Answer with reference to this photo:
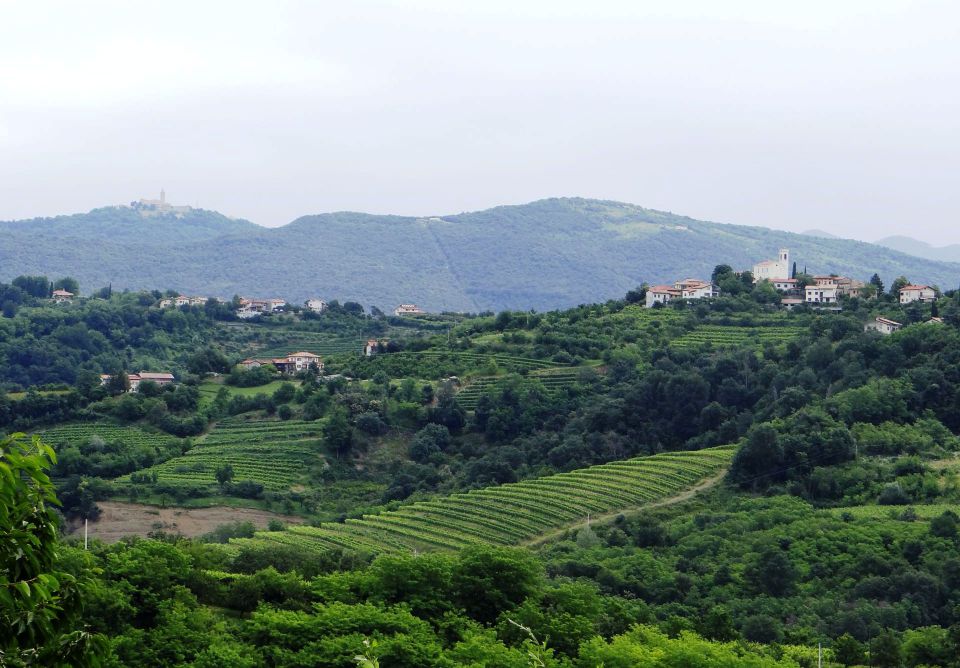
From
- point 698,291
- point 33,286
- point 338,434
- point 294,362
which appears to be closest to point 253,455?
point 338,434

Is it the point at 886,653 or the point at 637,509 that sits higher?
the point at 886,653

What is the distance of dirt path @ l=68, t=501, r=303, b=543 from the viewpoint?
48562 mm

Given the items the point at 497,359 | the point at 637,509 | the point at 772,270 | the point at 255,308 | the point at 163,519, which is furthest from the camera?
the point at 255,308

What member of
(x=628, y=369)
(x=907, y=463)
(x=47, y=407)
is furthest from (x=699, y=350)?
(x=47, y=407)

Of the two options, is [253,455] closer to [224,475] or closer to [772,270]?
[224,475]

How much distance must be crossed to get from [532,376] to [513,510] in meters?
21.1

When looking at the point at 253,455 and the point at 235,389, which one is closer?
the point at 253,455

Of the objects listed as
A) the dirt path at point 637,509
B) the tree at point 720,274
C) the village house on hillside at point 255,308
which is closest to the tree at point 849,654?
A: the dirt path at point 637,509

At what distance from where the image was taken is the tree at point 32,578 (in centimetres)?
730

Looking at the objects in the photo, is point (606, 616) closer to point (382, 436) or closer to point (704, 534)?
point (704, 534)

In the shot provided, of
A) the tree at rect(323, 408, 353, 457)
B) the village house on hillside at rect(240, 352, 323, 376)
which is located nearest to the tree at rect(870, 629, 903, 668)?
the tree at rect(323, 408, 353, 457)

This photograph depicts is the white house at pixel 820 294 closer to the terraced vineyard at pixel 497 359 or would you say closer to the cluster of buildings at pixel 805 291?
the cluster of buildings at pixel 805 291

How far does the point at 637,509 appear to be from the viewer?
151 feet

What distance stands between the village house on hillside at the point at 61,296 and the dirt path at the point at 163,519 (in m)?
70.3
